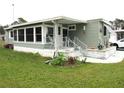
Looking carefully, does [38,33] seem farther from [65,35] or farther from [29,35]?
[65,35]

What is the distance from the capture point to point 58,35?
19.0 meters

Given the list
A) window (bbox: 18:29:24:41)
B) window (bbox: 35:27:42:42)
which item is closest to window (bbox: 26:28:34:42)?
window (bbox: 35:27:42:42)

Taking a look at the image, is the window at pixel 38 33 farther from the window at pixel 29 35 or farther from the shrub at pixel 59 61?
the shrub at pixel 59 61

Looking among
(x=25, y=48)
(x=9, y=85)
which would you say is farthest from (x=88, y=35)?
(x=9, y=85)

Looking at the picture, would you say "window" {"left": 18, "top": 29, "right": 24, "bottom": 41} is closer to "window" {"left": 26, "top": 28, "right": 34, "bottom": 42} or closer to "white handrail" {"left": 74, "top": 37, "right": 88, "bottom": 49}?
"window" {"left": 26, "top": 28, "right": 34, "bottom": 42}

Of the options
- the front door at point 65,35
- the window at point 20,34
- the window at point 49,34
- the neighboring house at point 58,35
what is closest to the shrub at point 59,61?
the neighboring house at point 58,35

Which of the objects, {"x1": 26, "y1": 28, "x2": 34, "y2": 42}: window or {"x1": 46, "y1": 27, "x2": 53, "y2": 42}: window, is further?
{"x1": 26, "y1": 28, "x2": 34, "y2": 42}: window

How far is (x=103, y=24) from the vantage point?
862 inches

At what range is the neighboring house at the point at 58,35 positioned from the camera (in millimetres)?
18188

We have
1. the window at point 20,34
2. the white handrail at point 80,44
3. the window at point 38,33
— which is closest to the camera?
the window at point 38,33

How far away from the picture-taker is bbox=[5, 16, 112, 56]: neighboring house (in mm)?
18188

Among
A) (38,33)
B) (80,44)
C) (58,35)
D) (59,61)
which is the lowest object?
(59,61)

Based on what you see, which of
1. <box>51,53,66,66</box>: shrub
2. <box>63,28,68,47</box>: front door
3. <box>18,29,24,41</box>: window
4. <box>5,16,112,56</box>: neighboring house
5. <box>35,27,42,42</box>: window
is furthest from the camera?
<box>18,29,24,41</box>: window

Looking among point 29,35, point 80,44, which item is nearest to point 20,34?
point 29,35
